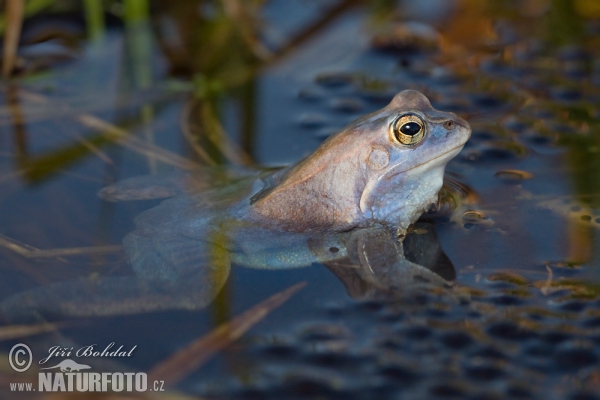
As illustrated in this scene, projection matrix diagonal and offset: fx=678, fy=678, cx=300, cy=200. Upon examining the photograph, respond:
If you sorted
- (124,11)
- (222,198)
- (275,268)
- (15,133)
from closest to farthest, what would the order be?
→ (275,268) → (222,198) → (15,133) → (124,11)

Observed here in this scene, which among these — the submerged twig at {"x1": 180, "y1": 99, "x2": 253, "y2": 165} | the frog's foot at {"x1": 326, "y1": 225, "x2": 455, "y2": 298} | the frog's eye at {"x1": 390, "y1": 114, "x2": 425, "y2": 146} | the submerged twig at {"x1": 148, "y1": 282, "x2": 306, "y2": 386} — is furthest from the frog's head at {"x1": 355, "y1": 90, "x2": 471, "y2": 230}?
the submerged twig at {"x1": 180, "y1": 99, "x2": 253, "y2": 165}

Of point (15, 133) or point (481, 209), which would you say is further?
point (15, 133)

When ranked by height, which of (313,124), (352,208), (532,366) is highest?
(313,124)

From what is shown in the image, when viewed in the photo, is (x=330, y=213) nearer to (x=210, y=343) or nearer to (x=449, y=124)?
(x=449, y=124)

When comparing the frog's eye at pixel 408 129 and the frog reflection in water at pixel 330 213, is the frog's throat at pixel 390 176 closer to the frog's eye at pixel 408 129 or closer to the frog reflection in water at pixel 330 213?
the frog reflection in water at pixel 330 213

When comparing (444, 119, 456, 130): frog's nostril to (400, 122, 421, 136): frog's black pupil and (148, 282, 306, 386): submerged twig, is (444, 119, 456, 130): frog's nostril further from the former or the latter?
(148, 282, 306, 386): submerged twig

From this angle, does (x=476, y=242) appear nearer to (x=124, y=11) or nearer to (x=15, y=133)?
(x=15, y=133)

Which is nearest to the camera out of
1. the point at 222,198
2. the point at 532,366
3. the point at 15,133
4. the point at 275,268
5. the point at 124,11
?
the point at 532,366

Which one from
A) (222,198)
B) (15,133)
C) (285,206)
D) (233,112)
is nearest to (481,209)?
(285,206)

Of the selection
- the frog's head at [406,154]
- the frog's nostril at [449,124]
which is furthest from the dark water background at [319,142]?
the frog's nostril at [449,124]
